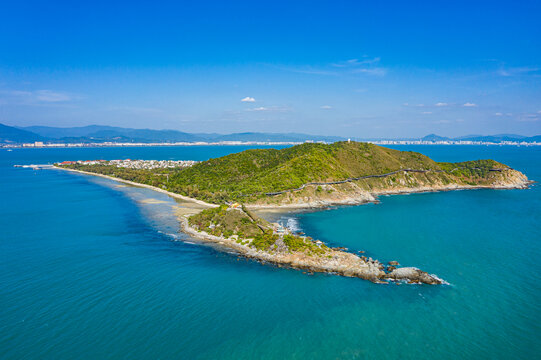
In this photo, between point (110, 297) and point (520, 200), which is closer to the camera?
point (110, 297)

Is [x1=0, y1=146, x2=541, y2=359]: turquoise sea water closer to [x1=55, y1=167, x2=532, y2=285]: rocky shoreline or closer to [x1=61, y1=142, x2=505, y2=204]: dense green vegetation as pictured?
[x1=55, y1=167, x2=532, y2=285]: rocky shoreline

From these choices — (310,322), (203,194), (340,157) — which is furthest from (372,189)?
(310,322)

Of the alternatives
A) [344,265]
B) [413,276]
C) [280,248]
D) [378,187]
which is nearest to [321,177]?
[378,187]

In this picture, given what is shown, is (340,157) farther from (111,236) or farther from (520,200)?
(111,236)

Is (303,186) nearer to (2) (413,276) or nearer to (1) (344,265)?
(1) (344,265)

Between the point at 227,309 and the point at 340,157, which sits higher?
the point at 340,157

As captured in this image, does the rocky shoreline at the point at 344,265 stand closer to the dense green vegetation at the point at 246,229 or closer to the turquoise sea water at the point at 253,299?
the dense green vegetation at the point at 246,229
